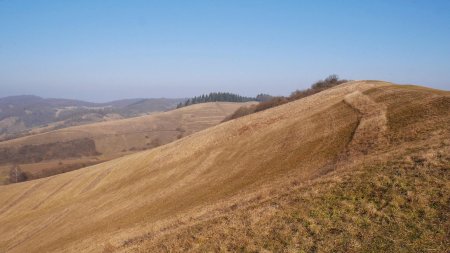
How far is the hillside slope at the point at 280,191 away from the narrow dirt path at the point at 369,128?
20 centimetres

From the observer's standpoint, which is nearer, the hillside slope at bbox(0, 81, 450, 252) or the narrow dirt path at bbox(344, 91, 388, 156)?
the hillside slope at bbox(0, 81, 450, 252)

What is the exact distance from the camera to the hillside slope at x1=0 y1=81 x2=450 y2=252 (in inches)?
613

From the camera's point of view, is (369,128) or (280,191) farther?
(369,128)

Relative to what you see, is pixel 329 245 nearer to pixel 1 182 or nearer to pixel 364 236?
pixel 364 236

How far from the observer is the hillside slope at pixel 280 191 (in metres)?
15.6

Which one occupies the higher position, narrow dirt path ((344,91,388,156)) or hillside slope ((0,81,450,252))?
narrow dirt path ((344,91,388,156))

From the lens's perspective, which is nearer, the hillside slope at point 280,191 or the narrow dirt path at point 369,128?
the hillside slope at point 280,191

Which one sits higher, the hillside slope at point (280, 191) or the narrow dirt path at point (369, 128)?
the narrow dirt path at point (369, 128)

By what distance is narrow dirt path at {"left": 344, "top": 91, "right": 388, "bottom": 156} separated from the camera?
95.5ft

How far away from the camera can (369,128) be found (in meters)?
33.3

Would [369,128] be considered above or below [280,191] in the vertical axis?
above

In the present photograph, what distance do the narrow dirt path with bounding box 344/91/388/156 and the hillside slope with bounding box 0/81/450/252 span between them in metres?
0.20

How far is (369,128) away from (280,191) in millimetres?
14428

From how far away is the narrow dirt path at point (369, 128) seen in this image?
29.1m
